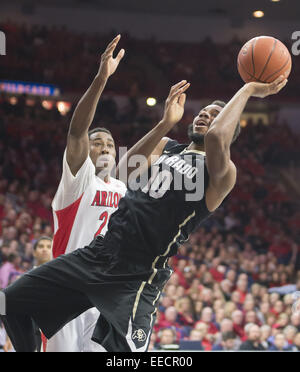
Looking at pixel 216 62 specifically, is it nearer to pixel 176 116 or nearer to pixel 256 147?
pixel 256 147

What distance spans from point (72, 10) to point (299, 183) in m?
7.87

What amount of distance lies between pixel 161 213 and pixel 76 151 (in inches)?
34.7

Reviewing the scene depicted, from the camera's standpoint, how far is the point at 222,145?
10.4 feet

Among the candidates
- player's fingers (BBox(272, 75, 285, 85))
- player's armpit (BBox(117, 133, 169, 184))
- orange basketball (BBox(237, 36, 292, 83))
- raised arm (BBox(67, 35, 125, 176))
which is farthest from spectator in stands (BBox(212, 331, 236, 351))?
player's fingers (BBox(272, 75, 285, 85))

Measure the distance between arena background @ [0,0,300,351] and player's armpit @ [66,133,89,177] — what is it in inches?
182

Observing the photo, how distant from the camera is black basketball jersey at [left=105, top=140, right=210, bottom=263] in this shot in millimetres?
3277

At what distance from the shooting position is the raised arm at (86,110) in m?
3.56

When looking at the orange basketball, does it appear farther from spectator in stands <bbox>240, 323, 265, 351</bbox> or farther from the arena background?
the arena background

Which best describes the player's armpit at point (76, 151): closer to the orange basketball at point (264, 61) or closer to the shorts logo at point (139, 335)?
the orange basketball at point (264, 61)

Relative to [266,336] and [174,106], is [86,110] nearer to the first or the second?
[174,106]

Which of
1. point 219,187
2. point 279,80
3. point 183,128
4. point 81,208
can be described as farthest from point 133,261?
point 183,128

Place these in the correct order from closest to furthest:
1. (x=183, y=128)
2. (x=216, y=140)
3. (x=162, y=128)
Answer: (x=216, y=140) < (x=162, y=128) < (x=183, y=128)

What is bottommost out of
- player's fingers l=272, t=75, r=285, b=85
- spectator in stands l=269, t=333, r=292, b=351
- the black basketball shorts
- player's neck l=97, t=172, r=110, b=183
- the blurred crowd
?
spectator in stands l=269, t=333, r=292, b=351

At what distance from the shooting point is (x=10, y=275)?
830 centimetres
